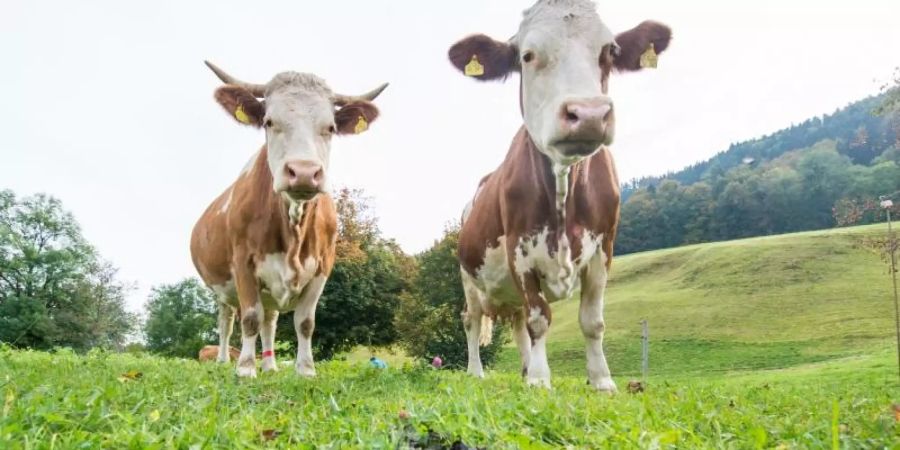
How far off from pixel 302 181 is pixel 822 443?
461cm

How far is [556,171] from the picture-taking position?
5.93 meters

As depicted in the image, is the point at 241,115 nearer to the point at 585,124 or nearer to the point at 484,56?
the point at 484,56

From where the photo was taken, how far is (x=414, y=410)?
3178mm

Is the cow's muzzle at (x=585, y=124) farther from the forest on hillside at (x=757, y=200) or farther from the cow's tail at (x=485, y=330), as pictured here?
the forest on hillside at (x=757, y=200)

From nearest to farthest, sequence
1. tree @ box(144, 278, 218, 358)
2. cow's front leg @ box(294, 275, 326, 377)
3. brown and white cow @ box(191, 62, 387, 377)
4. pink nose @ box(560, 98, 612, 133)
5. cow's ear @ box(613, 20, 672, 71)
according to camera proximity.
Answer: pink nose @ box(560, 98, 612, 133) → cow's ear @ box(613, 20, 672, 71) → brown and white cow @ box(191, 62, 387, 377) → cow's front leg @ box(294, 275, 326, 377) → tree @ box(144, 278, 218, 358)

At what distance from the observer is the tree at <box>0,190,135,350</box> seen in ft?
144

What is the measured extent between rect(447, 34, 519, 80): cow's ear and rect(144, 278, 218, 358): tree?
152 feet

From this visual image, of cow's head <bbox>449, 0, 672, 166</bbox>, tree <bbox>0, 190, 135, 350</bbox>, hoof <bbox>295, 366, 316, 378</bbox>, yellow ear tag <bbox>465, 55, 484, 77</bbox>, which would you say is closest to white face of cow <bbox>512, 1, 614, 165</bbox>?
cow's head <bbox>449, 0, 672, 166</bbox>

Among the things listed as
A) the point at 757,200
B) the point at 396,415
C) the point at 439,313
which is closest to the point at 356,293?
the point at 439,313

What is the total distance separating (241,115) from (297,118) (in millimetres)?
976

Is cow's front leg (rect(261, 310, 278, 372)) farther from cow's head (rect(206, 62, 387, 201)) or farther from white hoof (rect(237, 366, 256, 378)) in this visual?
cow's head (rect(206, 62, 387, 201))

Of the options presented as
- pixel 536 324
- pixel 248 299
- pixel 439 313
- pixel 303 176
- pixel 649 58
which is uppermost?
pixel 649 58

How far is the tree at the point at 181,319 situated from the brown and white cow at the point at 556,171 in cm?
4629

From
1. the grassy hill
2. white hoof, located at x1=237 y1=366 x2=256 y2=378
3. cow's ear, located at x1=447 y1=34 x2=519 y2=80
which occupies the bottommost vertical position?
the grassy hill
